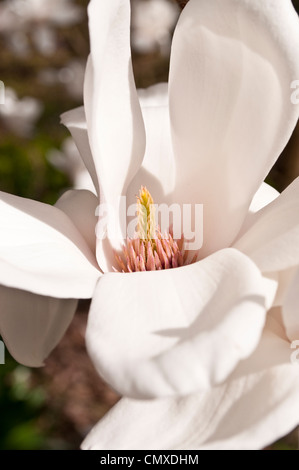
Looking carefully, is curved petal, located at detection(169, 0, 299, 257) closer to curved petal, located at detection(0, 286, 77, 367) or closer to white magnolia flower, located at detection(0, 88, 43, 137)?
curved petal, located at detection(0, 286, 77, 367)

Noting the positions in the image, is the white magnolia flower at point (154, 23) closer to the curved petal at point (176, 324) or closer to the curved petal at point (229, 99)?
the curved petal at point (229, 99)

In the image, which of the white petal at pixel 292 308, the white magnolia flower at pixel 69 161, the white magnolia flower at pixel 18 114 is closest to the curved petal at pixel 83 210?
the white petal at pixel 292 308

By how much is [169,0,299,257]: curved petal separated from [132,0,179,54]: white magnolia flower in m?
1.98

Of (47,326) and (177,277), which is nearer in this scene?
(177,277)

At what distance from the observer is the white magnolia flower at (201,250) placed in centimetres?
47

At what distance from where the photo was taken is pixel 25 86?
133 inches

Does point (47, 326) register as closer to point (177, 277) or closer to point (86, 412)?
point (177, 277)

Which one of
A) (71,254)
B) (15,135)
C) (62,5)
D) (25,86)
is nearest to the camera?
(71,254)

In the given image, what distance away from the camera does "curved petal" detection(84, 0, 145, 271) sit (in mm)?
535

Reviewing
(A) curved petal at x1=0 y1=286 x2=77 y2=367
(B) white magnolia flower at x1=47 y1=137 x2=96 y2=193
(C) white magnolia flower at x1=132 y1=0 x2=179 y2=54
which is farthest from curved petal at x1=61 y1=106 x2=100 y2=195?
(C) white magnolia flower at x1=132 y1=0 x2=179 y2=54

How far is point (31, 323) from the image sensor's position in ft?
2.19

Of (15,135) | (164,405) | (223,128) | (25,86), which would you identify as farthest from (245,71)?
(25,86)

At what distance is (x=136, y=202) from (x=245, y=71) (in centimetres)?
19

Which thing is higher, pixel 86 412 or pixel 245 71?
pixel 245 71
